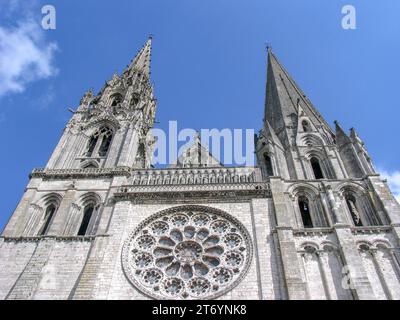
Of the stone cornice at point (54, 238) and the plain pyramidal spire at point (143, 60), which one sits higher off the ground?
the plain pyramidal spire at point (143, 60)

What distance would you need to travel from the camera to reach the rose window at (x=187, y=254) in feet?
41.7

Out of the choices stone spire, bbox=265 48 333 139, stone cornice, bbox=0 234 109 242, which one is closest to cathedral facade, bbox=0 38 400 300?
stone cornice, bbox=0 234 109 242

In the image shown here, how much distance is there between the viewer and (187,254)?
13.8 m

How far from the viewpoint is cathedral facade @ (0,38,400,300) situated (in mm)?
12484

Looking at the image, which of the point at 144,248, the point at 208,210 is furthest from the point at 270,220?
the point at 144,248

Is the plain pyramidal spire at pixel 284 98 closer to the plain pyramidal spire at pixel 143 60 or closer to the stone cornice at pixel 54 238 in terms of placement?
the plain pyramidal spire at pixel 143 60

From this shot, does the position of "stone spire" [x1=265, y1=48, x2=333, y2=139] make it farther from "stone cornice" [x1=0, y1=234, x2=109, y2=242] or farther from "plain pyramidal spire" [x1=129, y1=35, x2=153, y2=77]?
"stone cornice" [x1=0, y1=234, x2=109, y2=242]

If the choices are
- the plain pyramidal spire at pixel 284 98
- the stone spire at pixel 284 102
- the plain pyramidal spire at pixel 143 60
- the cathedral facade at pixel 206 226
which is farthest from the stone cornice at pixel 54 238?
the plain pyramidal spire at pixel 143 60

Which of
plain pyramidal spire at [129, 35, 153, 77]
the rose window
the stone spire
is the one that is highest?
plain pyramidal spire at [129, 35, 153, 77]

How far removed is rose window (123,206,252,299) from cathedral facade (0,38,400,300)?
4 cm

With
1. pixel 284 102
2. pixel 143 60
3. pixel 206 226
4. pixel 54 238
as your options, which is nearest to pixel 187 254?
pixel 206 226

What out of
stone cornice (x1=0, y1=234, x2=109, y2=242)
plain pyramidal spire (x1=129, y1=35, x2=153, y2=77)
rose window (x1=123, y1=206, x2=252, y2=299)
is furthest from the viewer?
plain pyramidal spire (x1=129, y1=35, x2=153, y2=77)

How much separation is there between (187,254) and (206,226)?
52.4 inches

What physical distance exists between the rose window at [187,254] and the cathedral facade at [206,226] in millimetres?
38
